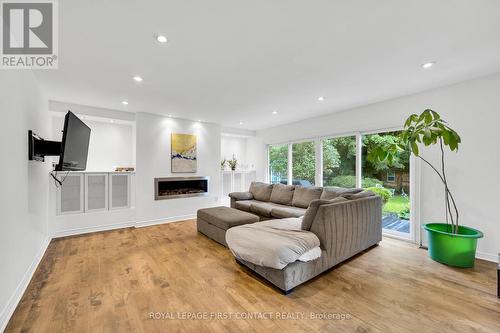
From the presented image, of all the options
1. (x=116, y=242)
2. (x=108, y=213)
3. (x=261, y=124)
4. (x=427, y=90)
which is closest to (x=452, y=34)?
(x=427, y=90)

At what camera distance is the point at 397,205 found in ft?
12.4

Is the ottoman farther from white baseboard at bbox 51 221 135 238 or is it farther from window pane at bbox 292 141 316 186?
window pane at bbox 292 141 316 186

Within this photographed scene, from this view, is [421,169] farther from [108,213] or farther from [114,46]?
[108,213]

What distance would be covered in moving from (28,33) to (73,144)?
1162 mm

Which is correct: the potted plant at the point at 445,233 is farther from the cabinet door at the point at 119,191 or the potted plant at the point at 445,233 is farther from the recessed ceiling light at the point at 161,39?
the cabinet door at the point at 119,191

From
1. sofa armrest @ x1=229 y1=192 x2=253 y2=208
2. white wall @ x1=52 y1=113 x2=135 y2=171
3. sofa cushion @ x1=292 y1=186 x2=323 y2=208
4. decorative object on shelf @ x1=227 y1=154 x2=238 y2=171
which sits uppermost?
white wall @ x1=52 y1=113 x2=135 y2=171

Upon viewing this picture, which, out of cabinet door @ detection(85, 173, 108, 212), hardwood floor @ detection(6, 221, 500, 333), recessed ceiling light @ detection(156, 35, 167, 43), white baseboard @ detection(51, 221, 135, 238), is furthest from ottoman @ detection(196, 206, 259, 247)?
recessed ceiling light @ detection(156, 35, 167, 43)

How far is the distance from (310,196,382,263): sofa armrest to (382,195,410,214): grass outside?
737 mm

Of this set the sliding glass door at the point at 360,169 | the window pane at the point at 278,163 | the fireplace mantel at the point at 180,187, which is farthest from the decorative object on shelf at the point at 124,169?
the sliding glass door at the point at 360,169

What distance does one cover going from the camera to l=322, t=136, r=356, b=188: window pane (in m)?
4.34

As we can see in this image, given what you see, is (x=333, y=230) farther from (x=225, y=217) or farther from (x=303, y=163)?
(x=303, y=163)

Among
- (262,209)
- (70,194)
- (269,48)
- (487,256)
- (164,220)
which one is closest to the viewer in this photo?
(269,48)

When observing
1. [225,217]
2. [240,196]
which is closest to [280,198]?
[240,196]

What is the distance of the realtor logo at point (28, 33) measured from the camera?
1.63 metres
